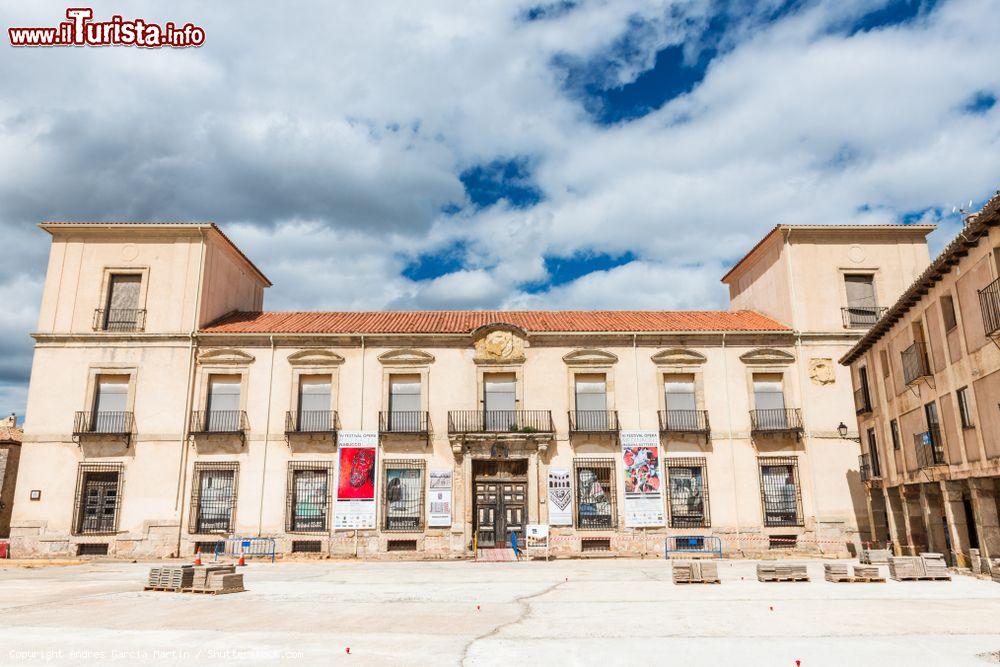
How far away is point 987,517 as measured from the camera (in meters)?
16.1

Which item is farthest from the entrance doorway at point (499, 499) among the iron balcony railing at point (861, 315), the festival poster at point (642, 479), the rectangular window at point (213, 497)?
the iron balcony railing at point (861, 315)

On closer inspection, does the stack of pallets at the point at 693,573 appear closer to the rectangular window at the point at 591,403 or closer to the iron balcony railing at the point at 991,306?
the iron balcony railing at the point at 991,306

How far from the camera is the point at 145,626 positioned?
10891 millimetres

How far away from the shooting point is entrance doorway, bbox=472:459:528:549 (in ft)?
81.4

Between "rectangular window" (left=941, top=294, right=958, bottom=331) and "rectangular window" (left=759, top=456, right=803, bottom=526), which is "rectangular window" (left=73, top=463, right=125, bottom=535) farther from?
"rectangular window" (left=941, top=294, right=958, bottom=331)

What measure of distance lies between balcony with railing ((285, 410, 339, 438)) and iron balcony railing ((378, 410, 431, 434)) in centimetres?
165

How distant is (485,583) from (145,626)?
320 inches

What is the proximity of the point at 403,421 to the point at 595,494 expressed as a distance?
23.8ft

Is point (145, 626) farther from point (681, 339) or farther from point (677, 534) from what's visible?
point (681, 339)

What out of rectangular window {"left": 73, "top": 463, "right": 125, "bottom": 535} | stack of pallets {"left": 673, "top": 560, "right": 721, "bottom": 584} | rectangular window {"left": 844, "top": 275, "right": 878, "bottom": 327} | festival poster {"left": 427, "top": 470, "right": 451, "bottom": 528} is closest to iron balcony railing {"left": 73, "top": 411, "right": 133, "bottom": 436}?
rectangular window {"left": 73, "top": 463, "right": 125, "bottom": 535}

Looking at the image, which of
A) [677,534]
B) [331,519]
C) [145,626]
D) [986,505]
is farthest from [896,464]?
[145,626]

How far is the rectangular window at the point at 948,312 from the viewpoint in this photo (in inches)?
686

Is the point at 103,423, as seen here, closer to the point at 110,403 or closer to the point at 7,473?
the point at 110,403

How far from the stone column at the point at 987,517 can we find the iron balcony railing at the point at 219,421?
71.1 feet
